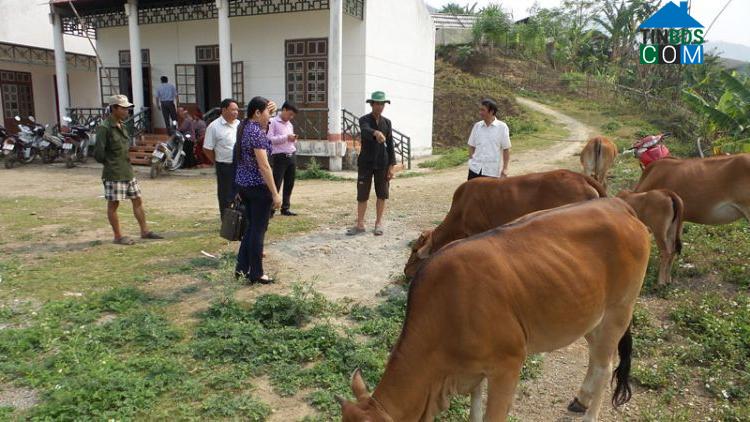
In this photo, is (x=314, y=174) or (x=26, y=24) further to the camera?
(x=26, y=24)

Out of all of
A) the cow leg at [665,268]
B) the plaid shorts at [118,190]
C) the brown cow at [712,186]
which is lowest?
the cow leg at [665,268]

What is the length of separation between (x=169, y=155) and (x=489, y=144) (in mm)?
9408

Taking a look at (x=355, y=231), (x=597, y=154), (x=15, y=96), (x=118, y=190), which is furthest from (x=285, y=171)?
(x=15, y=96)

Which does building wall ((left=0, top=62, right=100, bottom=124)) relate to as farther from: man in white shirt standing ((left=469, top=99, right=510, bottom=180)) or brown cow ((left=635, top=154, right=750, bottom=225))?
brown cow ((left=635, top=154, right=750, bottom=225))

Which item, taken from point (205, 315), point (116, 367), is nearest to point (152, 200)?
point (205, 315)

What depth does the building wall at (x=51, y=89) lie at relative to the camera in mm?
20109

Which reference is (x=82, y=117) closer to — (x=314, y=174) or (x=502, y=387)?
(x=314, y=174)

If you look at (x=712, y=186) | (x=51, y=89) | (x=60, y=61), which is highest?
(x=60, y=61)

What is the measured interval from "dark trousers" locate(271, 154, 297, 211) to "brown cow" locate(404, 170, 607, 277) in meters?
3.54

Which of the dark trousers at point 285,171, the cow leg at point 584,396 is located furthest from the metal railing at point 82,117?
the cow leg at point 584,396

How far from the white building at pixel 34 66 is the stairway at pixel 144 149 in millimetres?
4586

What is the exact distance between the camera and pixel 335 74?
12.9 m

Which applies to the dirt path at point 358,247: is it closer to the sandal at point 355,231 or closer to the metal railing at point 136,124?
the sandal at point 355,231

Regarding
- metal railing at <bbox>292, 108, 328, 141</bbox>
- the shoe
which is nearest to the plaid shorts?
the shoe
